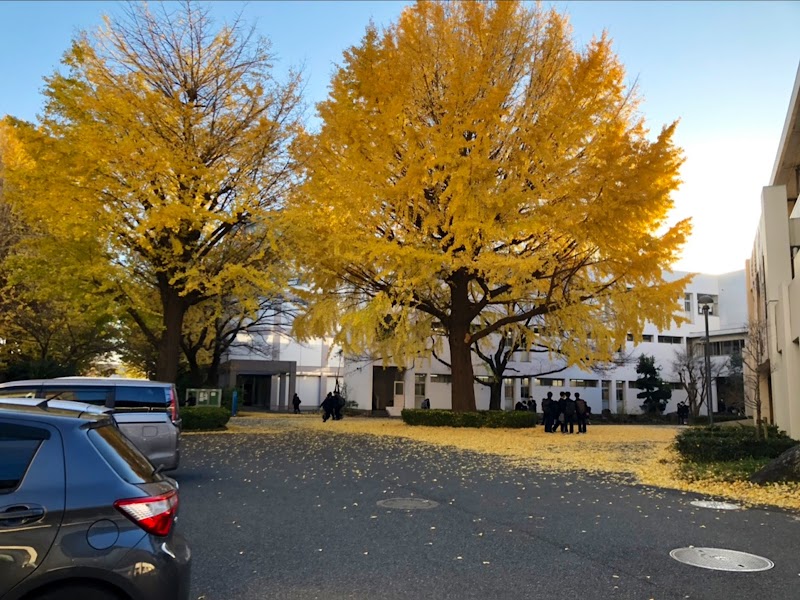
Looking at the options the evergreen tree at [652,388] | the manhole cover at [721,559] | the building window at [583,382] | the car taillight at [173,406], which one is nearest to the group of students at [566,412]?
the car taillight at [173,406]

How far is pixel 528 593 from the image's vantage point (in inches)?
182

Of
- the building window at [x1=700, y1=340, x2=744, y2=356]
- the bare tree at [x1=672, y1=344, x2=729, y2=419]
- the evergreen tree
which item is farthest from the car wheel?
the building window at [x1=700, y1=340, x2=744, y2=356]

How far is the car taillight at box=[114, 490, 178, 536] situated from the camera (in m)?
3.18

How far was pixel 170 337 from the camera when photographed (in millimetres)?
18828

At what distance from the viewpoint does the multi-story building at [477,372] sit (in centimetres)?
4359

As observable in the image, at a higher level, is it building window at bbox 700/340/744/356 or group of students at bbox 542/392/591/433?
building window at bbox 700/340/744/356

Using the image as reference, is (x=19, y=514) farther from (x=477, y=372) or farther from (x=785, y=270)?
(x=477, y=372)

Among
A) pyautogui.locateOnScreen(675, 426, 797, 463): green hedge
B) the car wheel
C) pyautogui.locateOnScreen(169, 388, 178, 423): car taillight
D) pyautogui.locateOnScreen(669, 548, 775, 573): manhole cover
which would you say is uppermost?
pyautogui.locateOnScreen(169, 388, 178, 423): car taillight

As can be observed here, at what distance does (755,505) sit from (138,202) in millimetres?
15613

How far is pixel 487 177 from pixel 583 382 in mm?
35694

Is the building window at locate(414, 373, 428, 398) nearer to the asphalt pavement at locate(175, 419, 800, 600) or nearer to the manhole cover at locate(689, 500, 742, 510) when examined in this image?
the asphalt pavement at locate(175, 419, 800, 600)

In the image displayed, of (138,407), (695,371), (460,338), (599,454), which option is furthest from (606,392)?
(138,407)

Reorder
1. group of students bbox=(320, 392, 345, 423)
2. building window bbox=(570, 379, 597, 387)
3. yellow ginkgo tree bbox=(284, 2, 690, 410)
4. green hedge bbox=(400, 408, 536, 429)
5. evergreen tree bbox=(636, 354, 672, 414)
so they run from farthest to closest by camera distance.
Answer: building window bbox=(570, 379, 597, 387) < evergreen tree bbox=(636, 354, 672, 414) < group of students bbox=(320, 392, 345, 423) < green hedge bbox=(400, 408, 536, 429) < yellow ginkgo tree bbox=(284, 2, 690, 410)

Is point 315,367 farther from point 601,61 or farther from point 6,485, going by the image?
point 6,485
